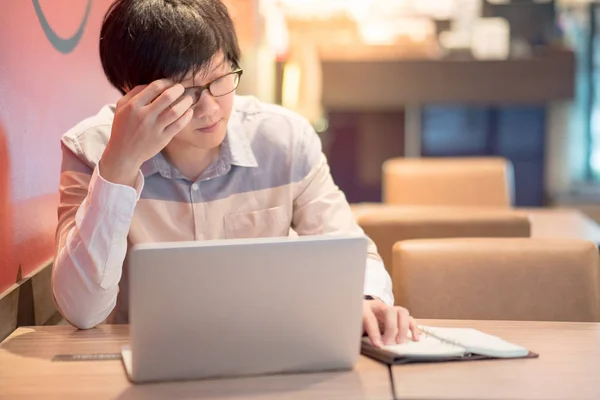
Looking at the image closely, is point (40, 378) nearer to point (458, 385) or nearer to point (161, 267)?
point (161, 267)

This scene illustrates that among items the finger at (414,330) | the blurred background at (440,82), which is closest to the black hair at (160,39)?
the finger at (414,330)

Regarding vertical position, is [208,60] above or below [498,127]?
above

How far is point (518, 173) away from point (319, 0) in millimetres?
2012

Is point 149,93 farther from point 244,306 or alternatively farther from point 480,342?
point 480,342

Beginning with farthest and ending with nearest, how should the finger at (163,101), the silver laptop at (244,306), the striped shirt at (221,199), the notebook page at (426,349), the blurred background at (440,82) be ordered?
the blurred background at (440,82)
the striped shirt at (221,199)
the finger at (163,101)
the notebook page at (426,349)
the silver laptop at (244,306)

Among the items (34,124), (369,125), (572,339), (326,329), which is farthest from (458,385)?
(369,125)

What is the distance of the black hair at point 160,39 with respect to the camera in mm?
1592

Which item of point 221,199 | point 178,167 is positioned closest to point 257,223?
point 221,199

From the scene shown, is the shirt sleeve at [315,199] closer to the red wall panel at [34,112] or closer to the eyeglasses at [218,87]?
the eyeglasses at [218,87]

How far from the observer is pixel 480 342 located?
1402 millimetres

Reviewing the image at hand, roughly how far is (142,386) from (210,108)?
0.56 m

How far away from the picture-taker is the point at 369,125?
220 inches

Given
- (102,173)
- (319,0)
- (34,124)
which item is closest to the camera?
(102,173)

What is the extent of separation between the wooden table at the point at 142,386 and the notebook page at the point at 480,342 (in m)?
0.15
